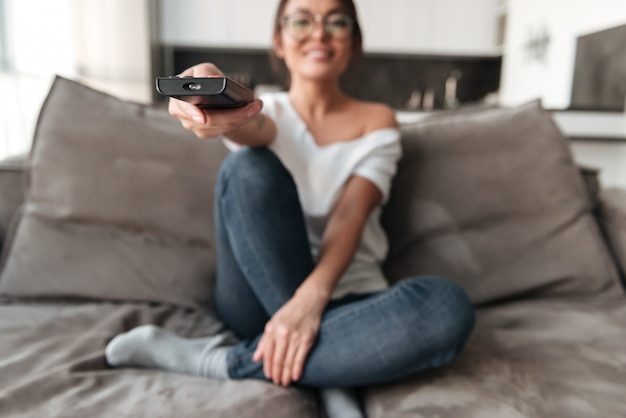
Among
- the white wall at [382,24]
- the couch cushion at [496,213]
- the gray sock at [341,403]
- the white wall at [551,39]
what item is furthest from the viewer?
the white wall at [382,24]

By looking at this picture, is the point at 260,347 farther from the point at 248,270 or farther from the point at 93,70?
the point at 93,70

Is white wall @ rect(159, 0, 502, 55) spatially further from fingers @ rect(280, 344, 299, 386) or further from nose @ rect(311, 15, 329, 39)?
fingers @ rect(280, 344, 299, 386)

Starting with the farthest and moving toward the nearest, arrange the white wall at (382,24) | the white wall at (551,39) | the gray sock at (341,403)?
the white wall at (382,24) → the white wall at (551,39) → the gray sock at (341,403)

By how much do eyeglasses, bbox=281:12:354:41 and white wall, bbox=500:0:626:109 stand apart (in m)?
1.85

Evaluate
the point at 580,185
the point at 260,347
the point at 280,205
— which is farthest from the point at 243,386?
the point at 580,185

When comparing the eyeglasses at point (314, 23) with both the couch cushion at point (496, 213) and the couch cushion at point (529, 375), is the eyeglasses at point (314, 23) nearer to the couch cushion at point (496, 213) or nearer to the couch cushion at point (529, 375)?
the couch cushion at point (496, 213)

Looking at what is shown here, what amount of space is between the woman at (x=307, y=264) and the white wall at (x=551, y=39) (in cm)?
191

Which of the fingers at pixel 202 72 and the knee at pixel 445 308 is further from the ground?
the fingers at pixel 202 72

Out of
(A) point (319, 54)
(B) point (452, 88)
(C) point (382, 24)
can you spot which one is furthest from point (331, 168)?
(B) point (452, 88)

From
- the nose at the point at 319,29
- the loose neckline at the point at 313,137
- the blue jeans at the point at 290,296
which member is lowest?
the blue jeans at the point at 290,296

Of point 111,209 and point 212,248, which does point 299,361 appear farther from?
point 111,209

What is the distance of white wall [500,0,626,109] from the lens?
8.43 feet

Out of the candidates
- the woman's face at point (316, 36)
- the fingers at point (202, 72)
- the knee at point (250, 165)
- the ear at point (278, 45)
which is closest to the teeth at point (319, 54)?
the woman's face at point (316, 36)

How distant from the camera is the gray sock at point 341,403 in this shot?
0.75 metres
